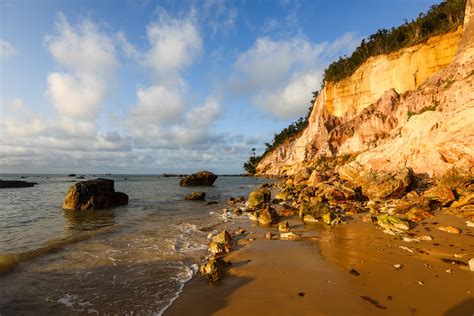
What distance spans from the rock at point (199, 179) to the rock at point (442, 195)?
46.0m

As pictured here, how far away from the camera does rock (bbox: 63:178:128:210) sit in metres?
23.0

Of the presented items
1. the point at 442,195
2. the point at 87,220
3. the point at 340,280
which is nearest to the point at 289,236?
the point at 340,280

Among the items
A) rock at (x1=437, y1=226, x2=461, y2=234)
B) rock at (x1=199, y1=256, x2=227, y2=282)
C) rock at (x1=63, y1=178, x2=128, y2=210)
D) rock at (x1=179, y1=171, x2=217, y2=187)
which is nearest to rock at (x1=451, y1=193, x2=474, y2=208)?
rock at (x1=437, y1=226, x2=461, y2=234)

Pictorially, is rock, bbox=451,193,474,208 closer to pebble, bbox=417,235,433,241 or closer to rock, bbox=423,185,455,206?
rock, bbox=423,185,455,206

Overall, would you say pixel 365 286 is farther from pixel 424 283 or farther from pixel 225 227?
pixel 225 227

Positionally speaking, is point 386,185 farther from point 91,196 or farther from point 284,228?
point 91,196

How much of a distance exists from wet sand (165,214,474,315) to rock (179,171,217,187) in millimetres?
48117

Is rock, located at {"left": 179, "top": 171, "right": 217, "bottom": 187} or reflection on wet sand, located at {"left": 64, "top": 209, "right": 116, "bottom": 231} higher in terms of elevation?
rock, located at {"left": 179, "top": 171, "right": 217, "bottom": 187}

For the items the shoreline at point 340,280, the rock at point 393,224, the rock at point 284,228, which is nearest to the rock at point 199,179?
the rock at point 284,228

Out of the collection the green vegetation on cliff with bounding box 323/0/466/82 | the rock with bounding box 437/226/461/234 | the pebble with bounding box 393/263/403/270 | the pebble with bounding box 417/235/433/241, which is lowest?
the pebble with bounding box 393/263/403/270

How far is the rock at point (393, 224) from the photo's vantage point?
451 inches

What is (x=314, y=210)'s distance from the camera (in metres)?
15.4

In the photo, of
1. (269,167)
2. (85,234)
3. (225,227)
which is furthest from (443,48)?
(269,167)

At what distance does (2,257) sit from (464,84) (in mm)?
32002
